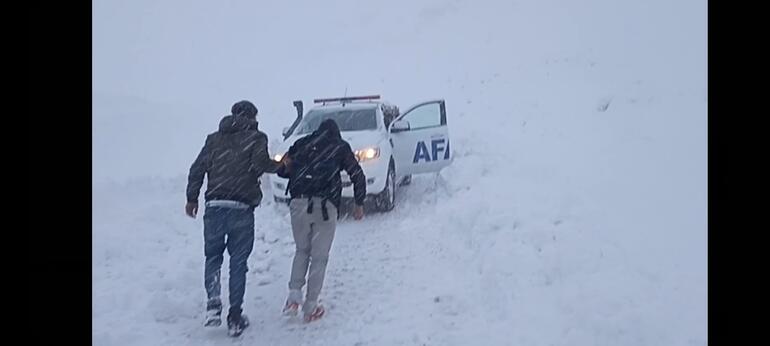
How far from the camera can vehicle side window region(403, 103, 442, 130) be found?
4.50m

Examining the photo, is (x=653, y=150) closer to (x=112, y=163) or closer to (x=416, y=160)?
(x=416, y=160)

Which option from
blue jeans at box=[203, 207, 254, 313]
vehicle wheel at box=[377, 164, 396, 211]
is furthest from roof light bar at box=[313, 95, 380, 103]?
blue jeans at box=[203, 207, 254, 313]

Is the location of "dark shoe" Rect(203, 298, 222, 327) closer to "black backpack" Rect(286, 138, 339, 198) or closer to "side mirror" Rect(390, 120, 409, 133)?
"black backpack" Rect(286, 138, 339, 198)

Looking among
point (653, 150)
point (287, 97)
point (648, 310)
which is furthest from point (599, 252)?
point (287, 97)

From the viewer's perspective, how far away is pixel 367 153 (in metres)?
4.69

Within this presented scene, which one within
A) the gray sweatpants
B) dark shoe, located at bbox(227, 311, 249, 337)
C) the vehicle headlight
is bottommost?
dark shoe, located at bbox(227, 311, 249, 337)

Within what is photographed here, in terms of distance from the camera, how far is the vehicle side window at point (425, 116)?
450cm

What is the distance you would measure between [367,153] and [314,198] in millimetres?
1035

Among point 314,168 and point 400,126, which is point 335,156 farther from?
point 400,126

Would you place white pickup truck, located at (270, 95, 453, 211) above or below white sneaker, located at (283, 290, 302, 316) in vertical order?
above

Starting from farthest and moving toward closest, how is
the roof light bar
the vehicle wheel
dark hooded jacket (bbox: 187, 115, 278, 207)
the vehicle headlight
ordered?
the vehicle wheel < the vehicle headlight < the roof light bar < dark hooded jacket (bbox: 187, 115, 278, 207)

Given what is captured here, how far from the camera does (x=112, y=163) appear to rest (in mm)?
4316

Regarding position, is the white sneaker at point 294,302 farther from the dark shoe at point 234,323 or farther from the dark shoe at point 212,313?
the dark shoe at point 212,313

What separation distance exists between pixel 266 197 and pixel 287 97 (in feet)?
2.30
